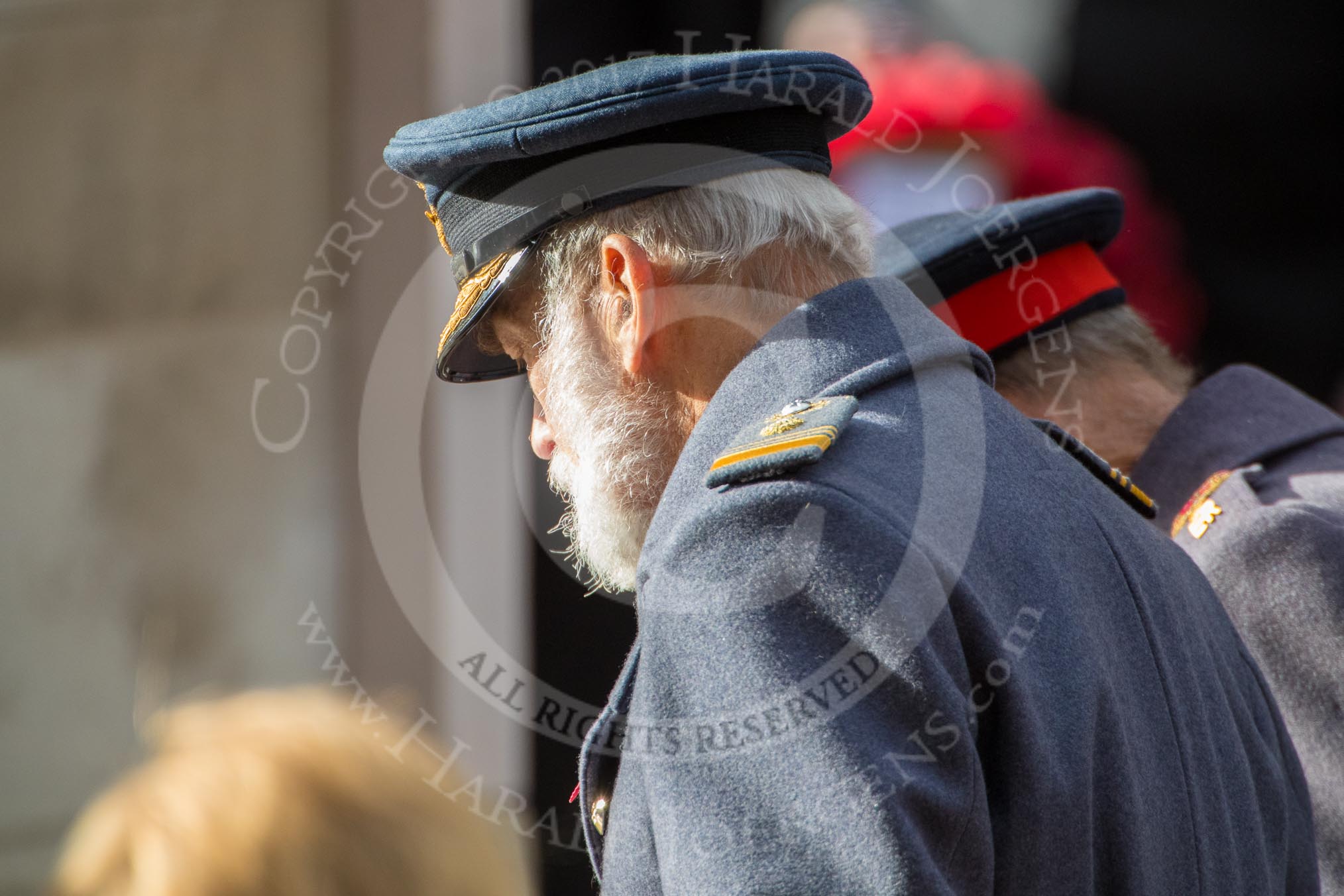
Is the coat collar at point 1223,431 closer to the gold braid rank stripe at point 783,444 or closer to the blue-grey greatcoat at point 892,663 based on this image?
the blue-grey greatcoat at point 892,663

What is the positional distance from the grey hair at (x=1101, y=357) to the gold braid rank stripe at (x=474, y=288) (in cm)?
112

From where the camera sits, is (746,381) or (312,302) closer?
(746,381)

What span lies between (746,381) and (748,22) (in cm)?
311

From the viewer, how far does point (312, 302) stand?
11.8 ft

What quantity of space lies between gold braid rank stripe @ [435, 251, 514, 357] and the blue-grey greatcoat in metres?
0.43

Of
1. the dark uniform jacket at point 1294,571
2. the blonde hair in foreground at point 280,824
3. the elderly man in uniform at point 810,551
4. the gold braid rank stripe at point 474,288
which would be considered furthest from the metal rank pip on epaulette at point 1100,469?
the blonde hair in foreground at point 280,824

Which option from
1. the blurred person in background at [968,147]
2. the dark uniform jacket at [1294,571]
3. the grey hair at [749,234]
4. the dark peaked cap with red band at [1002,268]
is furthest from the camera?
the blurred person in background at [968,147]

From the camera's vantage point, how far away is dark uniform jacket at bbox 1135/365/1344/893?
79.4 inches

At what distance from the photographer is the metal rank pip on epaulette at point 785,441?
120cm

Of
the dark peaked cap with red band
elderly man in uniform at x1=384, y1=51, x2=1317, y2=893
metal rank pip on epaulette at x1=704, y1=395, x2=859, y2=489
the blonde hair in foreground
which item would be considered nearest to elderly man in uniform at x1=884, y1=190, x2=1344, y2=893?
the dark peaked cap with red band

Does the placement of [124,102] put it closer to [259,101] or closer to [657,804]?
[259,101]

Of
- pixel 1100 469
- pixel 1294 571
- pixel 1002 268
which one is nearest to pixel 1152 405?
pixel 1002 268

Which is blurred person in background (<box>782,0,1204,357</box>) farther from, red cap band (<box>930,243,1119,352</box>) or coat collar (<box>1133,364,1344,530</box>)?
coat collar (<box>1133,364,1344,530</box>)

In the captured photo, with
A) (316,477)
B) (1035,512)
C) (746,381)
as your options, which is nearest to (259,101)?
(316,477)
